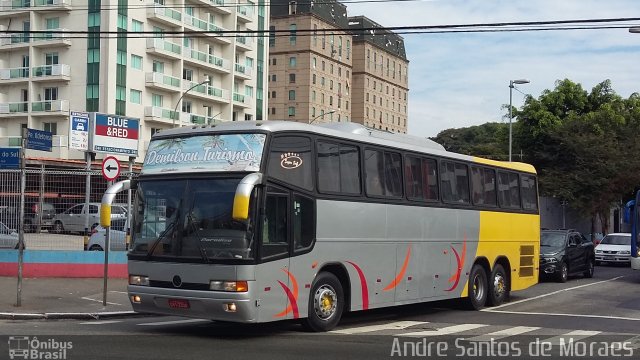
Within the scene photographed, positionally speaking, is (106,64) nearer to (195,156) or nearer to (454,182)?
(454,182)

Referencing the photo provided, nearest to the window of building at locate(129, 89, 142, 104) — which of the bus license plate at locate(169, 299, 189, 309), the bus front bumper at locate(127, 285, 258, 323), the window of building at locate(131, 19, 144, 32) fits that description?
the window of building at locate(131, 19, 144, 32)

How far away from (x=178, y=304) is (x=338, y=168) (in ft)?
11.5

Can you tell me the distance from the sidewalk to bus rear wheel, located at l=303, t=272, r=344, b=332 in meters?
4.50

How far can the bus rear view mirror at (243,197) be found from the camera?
30.9 feet

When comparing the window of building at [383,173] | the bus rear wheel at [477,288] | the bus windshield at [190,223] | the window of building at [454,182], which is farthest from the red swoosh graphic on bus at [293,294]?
the bus rear wheel at [477,288]

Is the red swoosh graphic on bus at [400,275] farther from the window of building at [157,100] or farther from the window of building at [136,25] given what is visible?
the window of building at [157,100]

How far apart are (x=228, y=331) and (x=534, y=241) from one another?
31.7 feet

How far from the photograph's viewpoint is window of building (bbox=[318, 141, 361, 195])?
11812 mm

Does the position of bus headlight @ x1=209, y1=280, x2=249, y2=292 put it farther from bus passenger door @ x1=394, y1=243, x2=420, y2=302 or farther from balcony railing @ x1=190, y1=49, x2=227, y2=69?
balcony railing @ x1=190, y1=49, x2=227, y2=69

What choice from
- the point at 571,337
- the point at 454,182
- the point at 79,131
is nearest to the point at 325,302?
the point at 571,337

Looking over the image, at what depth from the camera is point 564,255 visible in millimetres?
23781

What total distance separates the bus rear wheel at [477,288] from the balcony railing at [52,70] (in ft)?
170

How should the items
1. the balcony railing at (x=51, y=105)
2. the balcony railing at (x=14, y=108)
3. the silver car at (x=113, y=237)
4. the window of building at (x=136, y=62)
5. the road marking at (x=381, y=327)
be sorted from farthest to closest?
the balcony railing at (x=14, y=108), the window of building at (x=136, y=62), the balcony railing at (x=51, y=105), the silver car at (x=113, y=237), the road marking at (x=381, y=327)

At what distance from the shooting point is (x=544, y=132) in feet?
158
